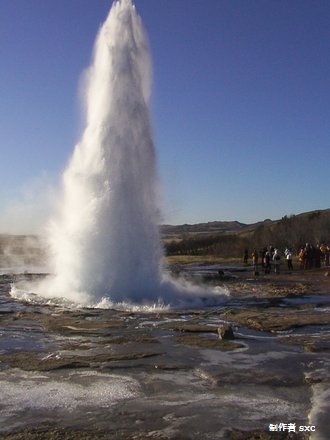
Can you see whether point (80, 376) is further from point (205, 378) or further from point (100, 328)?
point (100, 328)

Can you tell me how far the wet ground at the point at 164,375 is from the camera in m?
5.78

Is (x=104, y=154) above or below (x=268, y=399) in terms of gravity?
above

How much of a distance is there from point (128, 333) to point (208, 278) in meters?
15.3

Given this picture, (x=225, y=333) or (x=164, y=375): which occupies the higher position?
(x=225, y=333)

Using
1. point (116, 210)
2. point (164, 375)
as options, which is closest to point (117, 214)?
point (116, 210)

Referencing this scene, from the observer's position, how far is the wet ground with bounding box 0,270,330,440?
19.0 feet

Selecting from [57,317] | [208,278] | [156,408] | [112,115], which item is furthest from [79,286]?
[156,408]

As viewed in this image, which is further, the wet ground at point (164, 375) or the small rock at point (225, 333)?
the small rock at point (225, 333)

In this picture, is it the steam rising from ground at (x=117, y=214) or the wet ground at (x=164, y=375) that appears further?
the steam rising from ground at (x=117, y=214)

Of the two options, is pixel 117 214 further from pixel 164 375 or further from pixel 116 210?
pixel 164 375

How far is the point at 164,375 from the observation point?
7871 mm

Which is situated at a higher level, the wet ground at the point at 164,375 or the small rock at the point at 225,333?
the small rock at the point at 225,333

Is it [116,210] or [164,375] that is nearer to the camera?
[164,375]

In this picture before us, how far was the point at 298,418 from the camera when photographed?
592cm
